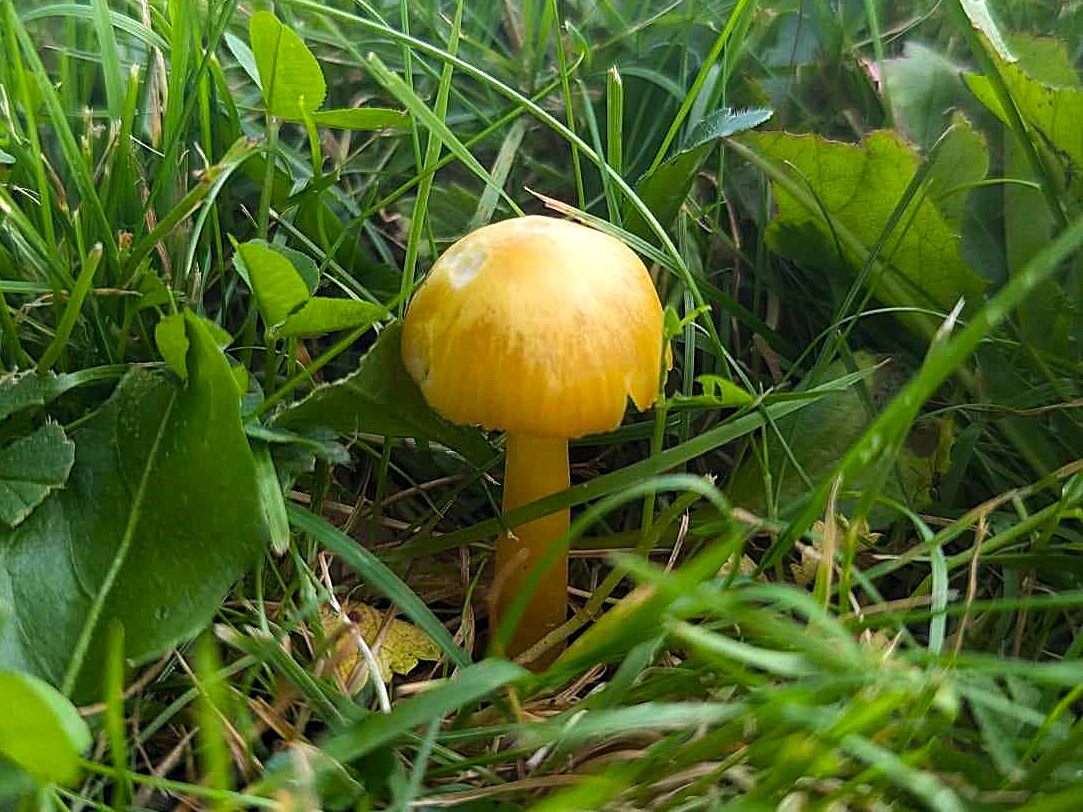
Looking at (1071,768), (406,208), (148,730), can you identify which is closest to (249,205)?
(406,208)

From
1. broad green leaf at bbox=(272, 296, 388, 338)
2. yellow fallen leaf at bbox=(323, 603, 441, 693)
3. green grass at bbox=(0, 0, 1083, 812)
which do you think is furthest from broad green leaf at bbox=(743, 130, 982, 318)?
yellow fallen leaf at bbox=(323, 603, 441, 693)

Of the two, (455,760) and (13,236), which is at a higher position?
(13,236)

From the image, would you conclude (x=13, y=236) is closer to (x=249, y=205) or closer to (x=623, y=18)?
(x=249, y=205)

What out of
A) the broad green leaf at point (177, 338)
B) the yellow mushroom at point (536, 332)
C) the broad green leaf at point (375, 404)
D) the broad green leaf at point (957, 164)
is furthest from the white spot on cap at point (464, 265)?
the broad green leaf at point (957, 164)

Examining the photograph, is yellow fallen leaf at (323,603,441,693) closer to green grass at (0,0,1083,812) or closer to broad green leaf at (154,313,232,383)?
green grass at (0,0,1083,812)

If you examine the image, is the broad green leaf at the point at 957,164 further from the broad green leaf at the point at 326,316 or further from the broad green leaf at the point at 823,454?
the broad green leaf at the point at 326,316

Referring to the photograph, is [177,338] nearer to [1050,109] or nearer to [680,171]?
[680,171]
